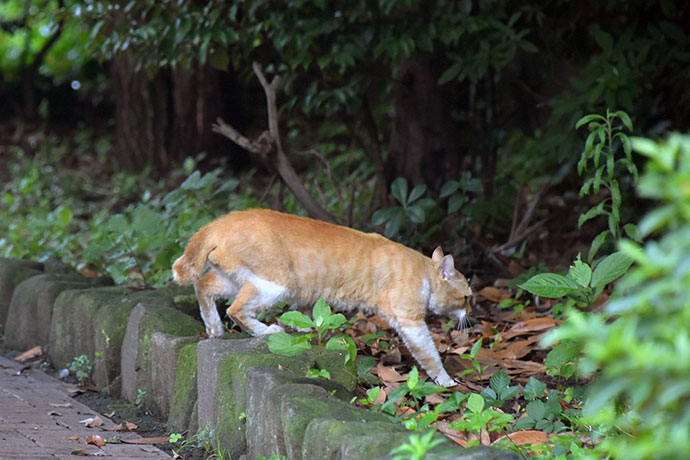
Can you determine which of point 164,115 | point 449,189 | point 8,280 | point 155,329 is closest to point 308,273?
point 155,329

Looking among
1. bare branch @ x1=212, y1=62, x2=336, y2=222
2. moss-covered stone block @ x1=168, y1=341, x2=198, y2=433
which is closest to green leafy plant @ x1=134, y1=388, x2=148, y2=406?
moss-covered stone block @ x1=168, y1=341, x2=198, y2=433

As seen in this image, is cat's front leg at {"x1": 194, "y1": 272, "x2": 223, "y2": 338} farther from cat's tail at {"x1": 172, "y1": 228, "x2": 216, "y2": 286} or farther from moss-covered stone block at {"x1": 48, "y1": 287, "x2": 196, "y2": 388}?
moss-covered stone block at {"x1": 48, "y1": 287, "x2": 196, "y2": 388}

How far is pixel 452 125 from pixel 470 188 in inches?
48.8

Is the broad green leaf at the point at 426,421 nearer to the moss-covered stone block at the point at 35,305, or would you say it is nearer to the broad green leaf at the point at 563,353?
the broad green leaf at the point at 563,353

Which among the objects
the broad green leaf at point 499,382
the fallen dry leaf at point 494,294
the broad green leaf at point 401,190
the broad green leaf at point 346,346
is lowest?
the fallen dry leaf at point 494,294

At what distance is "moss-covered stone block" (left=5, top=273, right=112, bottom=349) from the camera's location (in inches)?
209

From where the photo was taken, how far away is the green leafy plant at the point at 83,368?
15.4 ft

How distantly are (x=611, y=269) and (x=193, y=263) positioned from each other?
2079mm

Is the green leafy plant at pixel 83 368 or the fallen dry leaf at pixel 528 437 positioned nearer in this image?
the fallen dry leaf at pixel 528 437

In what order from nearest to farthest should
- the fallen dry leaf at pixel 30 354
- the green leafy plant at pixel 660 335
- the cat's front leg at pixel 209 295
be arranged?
the green leafy plant at pixel 660 335, the cat's front leg at pixel 209 295, the fallen dry leaf at pixel 30 354

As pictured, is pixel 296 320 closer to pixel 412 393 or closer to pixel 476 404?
pixel 412 393

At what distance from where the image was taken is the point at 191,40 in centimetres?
573

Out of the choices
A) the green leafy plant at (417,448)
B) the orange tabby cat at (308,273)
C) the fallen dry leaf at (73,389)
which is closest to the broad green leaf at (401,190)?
the orange tabby cat at (308,273)

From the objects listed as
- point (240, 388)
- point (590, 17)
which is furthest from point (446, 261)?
point (590, 17)
